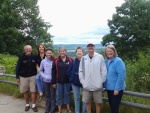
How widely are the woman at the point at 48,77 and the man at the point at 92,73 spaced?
4.39 feet

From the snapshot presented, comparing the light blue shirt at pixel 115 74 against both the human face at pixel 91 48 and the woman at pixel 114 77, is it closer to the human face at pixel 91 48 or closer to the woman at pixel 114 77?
the woman at pixel 114 77

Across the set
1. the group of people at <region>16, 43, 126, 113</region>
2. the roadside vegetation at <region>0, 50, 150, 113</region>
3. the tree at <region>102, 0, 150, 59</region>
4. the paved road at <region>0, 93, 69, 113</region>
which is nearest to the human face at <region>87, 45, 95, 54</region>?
the group of people at <region>16, 43, 126, 113</region>

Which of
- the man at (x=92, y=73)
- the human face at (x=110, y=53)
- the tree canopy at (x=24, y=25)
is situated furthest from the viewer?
the tree canopy at (x=24, y=25)

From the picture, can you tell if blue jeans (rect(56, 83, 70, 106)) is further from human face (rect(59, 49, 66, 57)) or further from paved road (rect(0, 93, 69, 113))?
human face (rect(59, 49, 66, 57))

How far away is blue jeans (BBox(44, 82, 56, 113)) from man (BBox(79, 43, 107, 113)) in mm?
1331

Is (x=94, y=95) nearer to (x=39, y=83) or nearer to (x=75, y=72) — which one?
(x=75, y=72)

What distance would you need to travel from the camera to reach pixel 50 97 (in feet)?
23.6

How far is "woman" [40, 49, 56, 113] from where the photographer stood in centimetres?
703

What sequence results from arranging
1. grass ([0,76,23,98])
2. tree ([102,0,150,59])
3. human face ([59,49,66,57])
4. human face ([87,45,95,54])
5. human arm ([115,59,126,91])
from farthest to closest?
tree ([102,0,150,59]) → grass ([0,76,23,98]) → human face ([59,49,66,57]) → human face ([87,45,95,54]) → human arm ([115,59,126,91])

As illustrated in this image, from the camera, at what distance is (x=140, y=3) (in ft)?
110

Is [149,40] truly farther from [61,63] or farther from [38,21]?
[61,63]

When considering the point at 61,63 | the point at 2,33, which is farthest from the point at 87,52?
the point at 2,33

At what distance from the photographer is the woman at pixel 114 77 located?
538cm

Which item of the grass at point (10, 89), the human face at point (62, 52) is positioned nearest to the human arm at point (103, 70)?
the human face at point (62, 52)
